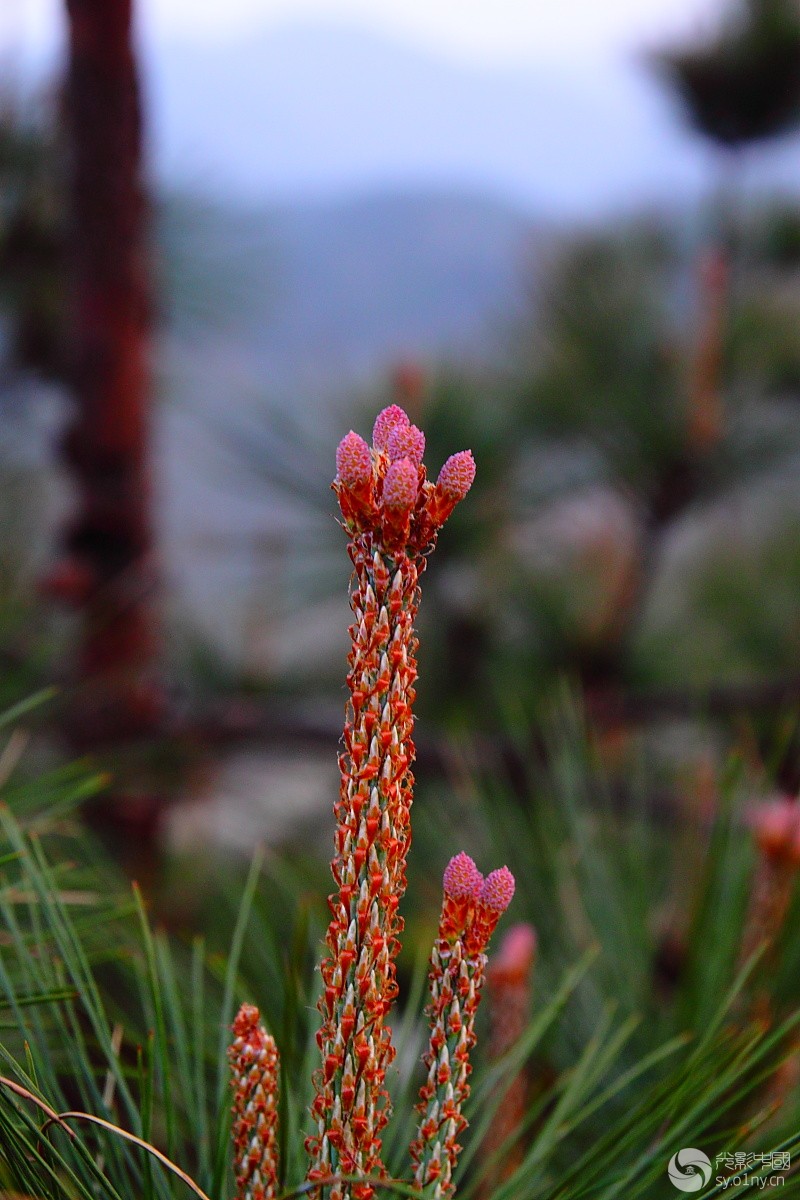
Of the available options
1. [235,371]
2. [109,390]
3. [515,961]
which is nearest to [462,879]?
[515,961]

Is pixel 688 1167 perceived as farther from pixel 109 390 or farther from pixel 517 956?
pixel 109 390

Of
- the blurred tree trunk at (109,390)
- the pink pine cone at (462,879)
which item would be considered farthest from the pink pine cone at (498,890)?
the blurred tree trunk at (109,390)

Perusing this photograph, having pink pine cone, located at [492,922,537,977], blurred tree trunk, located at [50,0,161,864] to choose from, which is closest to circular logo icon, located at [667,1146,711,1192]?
pink pine cone, located at [492,922,537,977]

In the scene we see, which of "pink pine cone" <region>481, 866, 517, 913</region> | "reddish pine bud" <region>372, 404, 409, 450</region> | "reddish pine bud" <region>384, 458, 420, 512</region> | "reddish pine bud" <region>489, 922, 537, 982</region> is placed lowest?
"reddish pine bud" <region>489, 922, 537, 982</region>

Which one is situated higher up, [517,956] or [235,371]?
[235,371]

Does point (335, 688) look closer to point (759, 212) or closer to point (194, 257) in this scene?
point (194, 257)

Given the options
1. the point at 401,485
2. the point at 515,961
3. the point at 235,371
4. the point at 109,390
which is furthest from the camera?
the point at 235,371

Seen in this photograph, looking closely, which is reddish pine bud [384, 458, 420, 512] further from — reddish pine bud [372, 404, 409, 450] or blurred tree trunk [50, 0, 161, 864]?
blurred tree trunk [50, 0, 161, 864]
